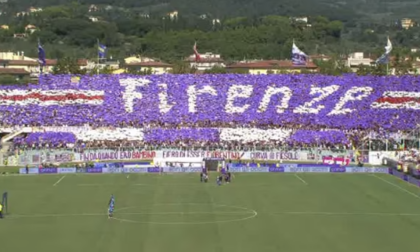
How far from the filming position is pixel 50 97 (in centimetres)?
9325

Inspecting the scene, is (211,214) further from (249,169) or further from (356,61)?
(356,61)

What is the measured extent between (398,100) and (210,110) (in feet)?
74.2

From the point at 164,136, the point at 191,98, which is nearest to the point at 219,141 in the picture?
the point at 164,136

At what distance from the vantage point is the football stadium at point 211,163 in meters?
43.4

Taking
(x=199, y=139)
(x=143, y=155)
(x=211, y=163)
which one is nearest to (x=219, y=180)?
(x=211, y=163)

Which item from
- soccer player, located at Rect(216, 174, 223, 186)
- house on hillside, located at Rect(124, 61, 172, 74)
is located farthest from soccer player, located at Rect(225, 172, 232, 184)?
house on hillside, located at Rect(124, 61, 172, 74)

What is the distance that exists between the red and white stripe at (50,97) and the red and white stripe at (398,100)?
33.4 meters

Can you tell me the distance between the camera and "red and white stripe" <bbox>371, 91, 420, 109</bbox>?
9269 cm

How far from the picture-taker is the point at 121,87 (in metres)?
95.9

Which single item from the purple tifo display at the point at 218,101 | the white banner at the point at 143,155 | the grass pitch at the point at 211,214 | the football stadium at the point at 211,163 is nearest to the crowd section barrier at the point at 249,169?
the football stadium at the point at 211,163

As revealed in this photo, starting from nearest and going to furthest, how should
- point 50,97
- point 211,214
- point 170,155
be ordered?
point 211,214 → point 170,155 → point 50,97

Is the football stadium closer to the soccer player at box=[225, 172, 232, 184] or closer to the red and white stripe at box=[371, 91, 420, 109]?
the red and white stripe at box=[371, 91, 420, 109]

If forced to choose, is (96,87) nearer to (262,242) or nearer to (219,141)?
(219,141)

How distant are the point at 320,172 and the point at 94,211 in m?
29.0
